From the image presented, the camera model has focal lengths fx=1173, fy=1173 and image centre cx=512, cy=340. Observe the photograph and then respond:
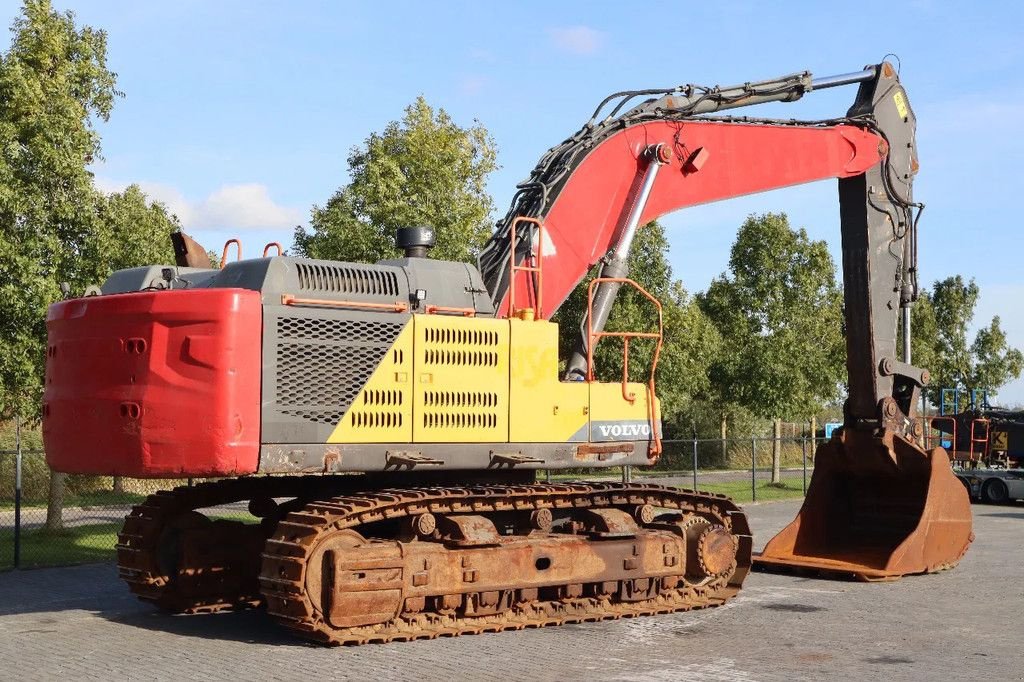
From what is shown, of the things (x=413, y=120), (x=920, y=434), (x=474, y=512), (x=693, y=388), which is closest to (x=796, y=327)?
(x=693, y=388)

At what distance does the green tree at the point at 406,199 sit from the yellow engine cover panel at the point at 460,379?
1210 centimetres

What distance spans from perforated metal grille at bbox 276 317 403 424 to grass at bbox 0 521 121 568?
781 cm

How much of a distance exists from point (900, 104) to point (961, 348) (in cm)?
3439

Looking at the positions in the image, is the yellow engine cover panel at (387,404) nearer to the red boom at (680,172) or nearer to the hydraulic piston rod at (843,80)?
the red boom at (680,172)

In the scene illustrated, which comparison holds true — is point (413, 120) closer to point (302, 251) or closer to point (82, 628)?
point (302, 251)

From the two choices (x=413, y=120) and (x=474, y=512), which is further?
(x=413, y=120)

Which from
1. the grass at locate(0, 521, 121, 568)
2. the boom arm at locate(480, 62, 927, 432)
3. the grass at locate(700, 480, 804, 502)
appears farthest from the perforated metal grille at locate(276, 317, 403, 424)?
the grass at locate(700, 480, 804, 502)

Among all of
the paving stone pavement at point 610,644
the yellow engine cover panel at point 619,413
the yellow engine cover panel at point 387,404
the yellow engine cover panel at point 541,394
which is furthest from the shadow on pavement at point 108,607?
the yellow engine cover panel at point 619,413

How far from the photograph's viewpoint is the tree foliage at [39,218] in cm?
1720

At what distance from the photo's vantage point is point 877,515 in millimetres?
14727

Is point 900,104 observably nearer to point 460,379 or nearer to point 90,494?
point 460,379

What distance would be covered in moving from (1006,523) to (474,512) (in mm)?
16378

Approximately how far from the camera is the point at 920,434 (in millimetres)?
14906

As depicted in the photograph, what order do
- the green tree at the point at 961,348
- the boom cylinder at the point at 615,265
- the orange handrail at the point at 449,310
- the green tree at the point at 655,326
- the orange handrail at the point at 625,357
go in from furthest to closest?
the green tree at the point at 961,348, the green tree at the point at 655,326, the boom cylinder at the point at 615,265, the orange handrail at the point at 625,357, the orange handrail at the point at 449,310
